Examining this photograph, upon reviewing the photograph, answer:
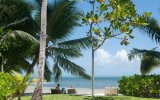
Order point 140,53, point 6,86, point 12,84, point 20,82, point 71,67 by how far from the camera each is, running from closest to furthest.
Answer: point 6,86, point 12,84, point 20,82, point 140,53, point 71,67

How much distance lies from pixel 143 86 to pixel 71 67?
15.6 feet

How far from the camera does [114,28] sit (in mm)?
17953

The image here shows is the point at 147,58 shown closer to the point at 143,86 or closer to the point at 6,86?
the point at 143,86

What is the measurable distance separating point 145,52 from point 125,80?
2176 millimetres

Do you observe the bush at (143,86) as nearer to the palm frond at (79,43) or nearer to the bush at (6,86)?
the palm frond at (79,43)

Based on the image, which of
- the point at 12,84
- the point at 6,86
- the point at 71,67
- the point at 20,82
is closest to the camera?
the point at 6,86

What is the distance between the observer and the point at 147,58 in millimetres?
24328

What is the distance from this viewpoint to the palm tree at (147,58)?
853 inches

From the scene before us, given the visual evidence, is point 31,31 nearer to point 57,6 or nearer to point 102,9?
point 57,6

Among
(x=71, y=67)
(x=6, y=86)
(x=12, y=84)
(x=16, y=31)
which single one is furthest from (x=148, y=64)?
(x=6, y=86)

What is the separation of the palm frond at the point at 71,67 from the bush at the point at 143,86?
10.7 ft

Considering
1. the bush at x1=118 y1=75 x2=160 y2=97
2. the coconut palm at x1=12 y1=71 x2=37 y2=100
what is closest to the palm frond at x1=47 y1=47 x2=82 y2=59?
the bush at x1=118 y1=75 x2=160 y2=97

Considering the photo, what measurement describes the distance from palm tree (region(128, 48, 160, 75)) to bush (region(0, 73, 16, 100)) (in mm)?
8531

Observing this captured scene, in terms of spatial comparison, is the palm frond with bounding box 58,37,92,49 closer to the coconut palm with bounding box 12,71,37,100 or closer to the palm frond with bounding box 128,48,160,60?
the palm frond with bounding box 128,48,160,60
